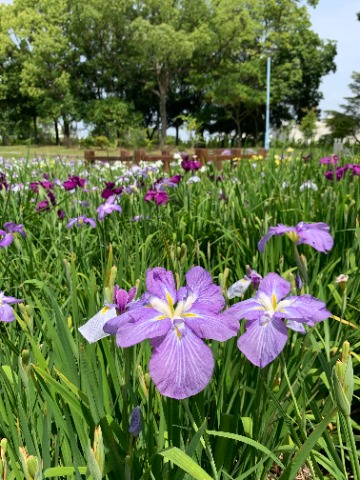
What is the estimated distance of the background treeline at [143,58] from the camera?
115ft

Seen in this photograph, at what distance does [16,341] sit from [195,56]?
38473 millimetres

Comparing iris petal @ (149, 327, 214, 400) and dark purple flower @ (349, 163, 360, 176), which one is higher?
dark purple flower @ (349, 163, 360, 176)

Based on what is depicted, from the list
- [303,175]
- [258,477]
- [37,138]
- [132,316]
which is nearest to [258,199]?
[303,175]

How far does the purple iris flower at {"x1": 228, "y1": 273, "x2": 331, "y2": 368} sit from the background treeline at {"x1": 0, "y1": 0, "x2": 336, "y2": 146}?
109ft

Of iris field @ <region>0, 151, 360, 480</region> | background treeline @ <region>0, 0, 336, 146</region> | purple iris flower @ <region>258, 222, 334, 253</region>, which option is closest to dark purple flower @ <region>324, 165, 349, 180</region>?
iris field @ <region>0, 151, 360, 480</region>

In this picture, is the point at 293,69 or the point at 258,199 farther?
the point at 293,69

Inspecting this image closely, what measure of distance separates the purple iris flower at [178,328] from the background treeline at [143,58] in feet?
110

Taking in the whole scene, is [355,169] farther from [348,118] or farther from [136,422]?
[348,118]

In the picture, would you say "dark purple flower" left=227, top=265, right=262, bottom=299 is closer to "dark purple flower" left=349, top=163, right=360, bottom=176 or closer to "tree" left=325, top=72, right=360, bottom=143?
"dark purple flower" left=349, top=163, right=360, bottom=176

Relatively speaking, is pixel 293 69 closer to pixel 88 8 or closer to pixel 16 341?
pixel 88 8

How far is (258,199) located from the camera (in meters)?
2.85

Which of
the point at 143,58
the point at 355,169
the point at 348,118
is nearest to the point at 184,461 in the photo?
the point at 355,169

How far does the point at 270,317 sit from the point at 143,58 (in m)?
36.4

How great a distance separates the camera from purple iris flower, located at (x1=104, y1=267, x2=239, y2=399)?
594 millimetres
